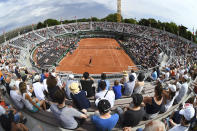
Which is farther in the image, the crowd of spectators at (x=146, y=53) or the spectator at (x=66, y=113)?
the crowd of spectators at (x=146, y=53)

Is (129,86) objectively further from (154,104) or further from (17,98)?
(17,98)

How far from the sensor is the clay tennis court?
26.9 metres

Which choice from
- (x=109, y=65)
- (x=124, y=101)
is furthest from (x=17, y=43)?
(x=124, y=101)

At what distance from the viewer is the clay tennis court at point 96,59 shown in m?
26.9

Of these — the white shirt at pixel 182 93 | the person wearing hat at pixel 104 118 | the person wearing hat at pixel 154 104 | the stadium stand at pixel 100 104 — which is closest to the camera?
the person wearing hat at pixel 104 118

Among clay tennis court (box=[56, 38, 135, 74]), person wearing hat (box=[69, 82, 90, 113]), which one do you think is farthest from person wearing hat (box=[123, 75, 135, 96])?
clay tennis court (box=[56, 38, 135, 74])

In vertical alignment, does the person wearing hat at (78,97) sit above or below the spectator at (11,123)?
above

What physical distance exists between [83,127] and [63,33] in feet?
152

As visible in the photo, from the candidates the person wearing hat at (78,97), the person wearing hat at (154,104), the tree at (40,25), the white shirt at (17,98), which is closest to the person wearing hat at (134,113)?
the person wearing hat at (154,104)

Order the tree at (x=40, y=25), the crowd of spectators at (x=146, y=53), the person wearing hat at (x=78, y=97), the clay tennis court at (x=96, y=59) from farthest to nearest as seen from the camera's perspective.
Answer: the tree at (x=40, y=25) < the clay tennis court at (x=96, y=59) < the crowd of spectators at (x=146, y=53) < the person wearing hat at (x=78, y=97)

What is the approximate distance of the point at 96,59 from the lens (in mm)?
31859

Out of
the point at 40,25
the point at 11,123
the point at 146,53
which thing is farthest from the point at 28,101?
the point at 40,25

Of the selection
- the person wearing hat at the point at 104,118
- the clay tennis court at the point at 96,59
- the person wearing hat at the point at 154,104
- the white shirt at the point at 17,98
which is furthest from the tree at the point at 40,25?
the person wearing hat at the point at 104,118

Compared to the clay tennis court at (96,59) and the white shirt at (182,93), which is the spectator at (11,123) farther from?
the clay tennis court at (96,59)
